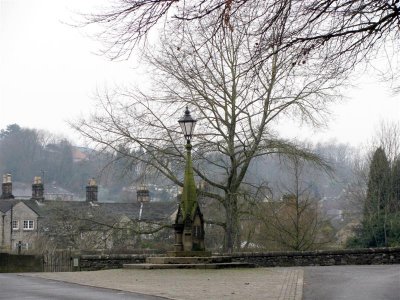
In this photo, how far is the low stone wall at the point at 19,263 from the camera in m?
24.9

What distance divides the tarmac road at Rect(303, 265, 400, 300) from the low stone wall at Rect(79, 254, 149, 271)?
6793mm

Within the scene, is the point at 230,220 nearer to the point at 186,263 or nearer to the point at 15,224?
the point at 186,263

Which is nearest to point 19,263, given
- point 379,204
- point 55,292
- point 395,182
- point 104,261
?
point 104,261

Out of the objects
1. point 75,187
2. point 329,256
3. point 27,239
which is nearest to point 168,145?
point 329,256

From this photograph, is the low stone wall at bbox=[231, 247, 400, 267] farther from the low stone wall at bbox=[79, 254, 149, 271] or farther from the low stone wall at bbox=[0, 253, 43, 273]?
the low stone wall at bbox=[0, 253, 43, 273]

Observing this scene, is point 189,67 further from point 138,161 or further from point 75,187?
point 75,187

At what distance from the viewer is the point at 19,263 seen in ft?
84.2

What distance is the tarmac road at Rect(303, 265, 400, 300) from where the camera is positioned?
12641mm

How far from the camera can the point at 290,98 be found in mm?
32031

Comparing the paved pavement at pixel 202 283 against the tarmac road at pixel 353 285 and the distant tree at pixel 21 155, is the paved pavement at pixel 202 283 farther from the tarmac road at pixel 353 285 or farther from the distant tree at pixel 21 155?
the distant tree at pixel 21 155

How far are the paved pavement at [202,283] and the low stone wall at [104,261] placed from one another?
11.4ft

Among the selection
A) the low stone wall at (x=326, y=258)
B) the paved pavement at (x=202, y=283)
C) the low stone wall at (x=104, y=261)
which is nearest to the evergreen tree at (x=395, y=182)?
the low stone wall at (x=326, y=258)

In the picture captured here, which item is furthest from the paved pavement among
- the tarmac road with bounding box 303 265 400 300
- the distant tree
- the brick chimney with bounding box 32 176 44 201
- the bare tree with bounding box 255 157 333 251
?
the distant tree

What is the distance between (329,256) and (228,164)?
9242mm
